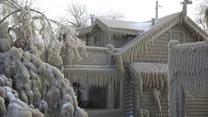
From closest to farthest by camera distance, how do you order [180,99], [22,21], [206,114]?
[22,21], [180,99], [206,114]

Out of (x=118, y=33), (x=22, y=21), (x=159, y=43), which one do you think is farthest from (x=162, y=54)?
(x=22, y=21)

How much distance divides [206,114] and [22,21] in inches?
484

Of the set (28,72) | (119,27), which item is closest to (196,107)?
(119,27)

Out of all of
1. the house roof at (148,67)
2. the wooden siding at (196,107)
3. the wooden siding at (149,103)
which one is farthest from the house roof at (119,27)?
the wooden siding at (196,107)

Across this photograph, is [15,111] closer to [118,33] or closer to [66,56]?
[66,56]

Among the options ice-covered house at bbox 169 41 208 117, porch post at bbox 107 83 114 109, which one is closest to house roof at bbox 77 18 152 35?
porch post at bbox 107 83 114 109

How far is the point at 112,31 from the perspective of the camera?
17672 millimetres

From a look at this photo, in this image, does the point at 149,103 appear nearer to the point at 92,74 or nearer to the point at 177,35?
Answer: the point at 92,74

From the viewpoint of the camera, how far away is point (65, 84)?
6.62m

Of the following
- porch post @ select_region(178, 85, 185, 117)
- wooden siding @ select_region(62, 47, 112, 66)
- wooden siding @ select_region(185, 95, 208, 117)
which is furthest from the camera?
wooden siding @ select_region(185, 95, 208, 117)

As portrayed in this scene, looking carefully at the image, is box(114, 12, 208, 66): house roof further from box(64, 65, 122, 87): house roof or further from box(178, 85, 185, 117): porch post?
box(178, 85, 185, 117): porch post

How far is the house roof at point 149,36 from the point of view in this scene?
640 inches

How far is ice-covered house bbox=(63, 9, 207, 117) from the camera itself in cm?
1552

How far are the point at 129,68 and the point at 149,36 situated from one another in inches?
80.0
